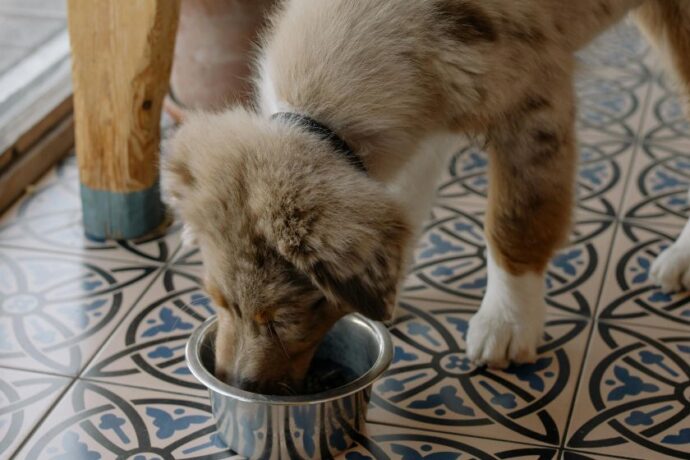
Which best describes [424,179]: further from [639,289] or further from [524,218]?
[639,289]

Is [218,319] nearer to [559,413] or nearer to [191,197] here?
[191,197]

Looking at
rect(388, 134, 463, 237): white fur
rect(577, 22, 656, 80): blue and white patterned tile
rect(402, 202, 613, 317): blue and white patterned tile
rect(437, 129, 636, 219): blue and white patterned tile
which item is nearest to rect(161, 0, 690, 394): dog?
rect(388, 134, 463, 237): white fur

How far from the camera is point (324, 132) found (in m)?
1.59

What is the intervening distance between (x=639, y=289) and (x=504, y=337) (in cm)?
44

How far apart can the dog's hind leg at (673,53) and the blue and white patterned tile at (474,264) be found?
147 millimetres

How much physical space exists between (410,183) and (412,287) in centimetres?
25

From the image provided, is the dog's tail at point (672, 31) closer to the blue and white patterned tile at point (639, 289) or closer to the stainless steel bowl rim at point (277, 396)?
the blue and white patterned tile at point (639, 289)

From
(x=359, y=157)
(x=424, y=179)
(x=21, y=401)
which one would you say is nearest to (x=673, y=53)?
(x=424, y=179)

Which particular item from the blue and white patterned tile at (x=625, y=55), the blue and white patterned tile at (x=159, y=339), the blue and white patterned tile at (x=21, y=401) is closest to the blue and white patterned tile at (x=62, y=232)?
the blue and white patterned tile at (x=159, y=339)

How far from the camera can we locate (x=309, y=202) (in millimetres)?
1439

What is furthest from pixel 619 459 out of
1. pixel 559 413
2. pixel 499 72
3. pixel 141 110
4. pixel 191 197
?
pixel 141 110

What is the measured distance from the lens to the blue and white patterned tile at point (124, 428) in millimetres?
1731

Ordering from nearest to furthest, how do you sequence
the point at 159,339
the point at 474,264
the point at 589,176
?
the point at 159,339 → the point at 474,264 → the point at 589,176

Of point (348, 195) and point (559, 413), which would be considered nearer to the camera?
point (348, 195)
